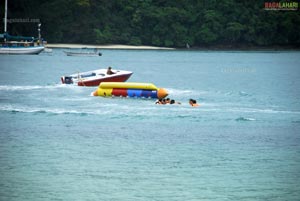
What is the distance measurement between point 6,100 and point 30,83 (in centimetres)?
2407

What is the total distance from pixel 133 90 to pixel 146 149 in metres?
21.7

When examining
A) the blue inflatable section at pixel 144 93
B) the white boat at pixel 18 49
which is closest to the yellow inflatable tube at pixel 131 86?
the blue inflatable section at pixel 144 93

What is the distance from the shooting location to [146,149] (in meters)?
40.9

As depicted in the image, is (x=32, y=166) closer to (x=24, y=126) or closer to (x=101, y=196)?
(x=101, y=196)

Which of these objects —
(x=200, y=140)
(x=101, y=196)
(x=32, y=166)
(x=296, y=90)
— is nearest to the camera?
(x=101, y=196)

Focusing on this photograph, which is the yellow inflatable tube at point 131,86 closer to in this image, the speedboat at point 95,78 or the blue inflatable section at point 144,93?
the blue inflatable section at point 144,93

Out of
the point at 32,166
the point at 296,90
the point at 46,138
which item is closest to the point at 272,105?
the point at 296,90

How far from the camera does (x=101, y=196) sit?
31.7m

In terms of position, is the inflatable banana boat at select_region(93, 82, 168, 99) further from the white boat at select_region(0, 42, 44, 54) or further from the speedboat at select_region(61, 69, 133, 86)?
the white boat at select_region(0, 42, 44, 54)

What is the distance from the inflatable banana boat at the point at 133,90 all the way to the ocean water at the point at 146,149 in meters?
0.75

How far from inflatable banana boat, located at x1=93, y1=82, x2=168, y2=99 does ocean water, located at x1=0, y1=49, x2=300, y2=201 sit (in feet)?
2.45

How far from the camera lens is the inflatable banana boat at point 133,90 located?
6184 cm

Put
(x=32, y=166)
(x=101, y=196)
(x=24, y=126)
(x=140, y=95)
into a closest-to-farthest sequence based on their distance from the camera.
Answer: (x=101, y=196)
(x=32, y=166)
(x=24, y=126)
(x=140, y=95)

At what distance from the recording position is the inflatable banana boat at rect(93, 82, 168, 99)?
2435 inches
